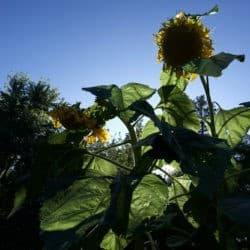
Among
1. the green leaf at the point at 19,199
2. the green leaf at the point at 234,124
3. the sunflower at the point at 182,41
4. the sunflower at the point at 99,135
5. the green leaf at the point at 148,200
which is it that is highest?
the sunflower at the point at 182,41

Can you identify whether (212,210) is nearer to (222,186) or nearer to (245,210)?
(222,186)

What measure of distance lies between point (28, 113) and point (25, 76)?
3802 mm

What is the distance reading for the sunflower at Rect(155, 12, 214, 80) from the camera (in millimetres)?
1422

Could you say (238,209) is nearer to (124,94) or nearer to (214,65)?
(214,65)

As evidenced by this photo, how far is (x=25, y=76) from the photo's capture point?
2528 cm

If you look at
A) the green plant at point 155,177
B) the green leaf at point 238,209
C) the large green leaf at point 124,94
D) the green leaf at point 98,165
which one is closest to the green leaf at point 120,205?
the green plant at point 155,177

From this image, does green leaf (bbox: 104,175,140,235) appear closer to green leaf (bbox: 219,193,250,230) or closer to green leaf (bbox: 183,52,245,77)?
green leaf (bbox: 219,193,250,230)

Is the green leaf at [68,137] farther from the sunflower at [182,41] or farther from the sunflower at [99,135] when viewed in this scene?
the sunflower at [182,41]

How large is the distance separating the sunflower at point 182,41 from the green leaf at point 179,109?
3.3 inches

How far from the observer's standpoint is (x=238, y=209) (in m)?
0.88

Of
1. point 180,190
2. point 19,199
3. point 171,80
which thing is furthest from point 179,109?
point 19,199

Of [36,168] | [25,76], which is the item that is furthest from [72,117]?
[25,76]

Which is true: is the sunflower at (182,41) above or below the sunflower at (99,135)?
above

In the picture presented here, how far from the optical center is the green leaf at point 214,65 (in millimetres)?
1119
